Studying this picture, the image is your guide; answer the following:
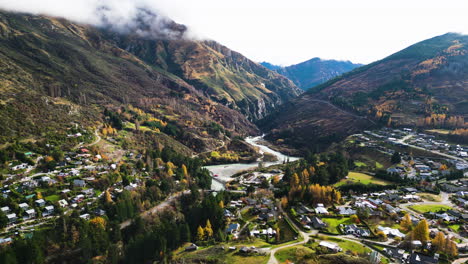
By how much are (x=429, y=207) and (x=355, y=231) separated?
26310mm

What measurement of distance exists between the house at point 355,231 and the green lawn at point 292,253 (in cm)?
1196

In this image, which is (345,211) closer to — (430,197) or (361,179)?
(430,197)

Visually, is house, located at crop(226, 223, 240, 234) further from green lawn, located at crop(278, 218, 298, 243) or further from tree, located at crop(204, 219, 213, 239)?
green lawn, located at crop(278, 218, 298, 243)

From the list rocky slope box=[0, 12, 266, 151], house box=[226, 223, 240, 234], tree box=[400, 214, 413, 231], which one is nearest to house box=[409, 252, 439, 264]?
tree box=[400, 214, 413, 231]

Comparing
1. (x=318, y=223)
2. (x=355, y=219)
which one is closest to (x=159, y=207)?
(x=318, y=223)

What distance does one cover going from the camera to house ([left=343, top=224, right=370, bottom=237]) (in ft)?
166

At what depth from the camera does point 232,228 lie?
59.3 m

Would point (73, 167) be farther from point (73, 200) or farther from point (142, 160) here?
point (142, 160)

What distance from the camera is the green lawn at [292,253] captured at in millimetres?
43094

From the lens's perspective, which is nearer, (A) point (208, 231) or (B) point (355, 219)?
(B) point (355, 219)

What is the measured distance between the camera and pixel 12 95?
10638 cm

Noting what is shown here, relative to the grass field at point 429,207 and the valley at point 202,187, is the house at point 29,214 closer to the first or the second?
the valley at point 202,187

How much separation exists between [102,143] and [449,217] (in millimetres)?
115545

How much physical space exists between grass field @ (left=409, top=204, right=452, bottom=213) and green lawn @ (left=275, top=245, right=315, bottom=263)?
35565 mm
